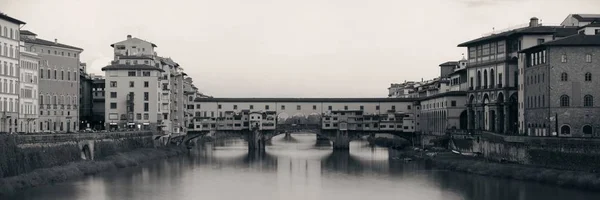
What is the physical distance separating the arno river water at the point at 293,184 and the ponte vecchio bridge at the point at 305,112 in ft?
82.4

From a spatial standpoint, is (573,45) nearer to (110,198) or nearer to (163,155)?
(110,198)

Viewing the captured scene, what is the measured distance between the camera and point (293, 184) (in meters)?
58.9

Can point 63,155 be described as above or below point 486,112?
below

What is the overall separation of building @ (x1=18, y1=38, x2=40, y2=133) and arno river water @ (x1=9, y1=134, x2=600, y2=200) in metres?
9.40

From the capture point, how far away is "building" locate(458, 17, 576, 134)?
71.3 meters

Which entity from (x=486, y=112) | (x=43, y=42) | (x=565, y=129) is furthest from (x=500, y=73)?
(x=43, y=42)

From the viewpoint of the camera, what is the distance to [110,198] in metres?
47.7

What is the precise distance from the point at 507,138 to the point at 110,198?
2778 cm

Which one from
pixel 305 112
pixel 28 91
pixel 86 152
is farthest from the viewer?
pixel 305 112

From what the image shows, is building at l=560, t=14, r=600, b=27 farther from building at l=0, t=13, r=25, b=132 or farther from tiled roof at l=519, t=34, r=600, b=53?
building at l=0, t=13, r=25, b=132

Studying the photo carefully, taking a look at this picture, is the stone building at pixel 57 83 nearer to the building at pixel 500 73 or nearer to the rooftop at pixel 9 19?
the rooftop at pixel 9 19

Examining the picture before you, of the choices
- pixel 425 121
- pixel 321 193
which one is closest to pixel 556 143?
pixel 321 193

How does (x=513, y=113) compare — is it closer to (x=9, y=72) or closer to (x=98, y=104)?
(x=9, y=72)

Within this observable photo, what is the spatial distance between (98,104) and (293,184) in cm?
4804
